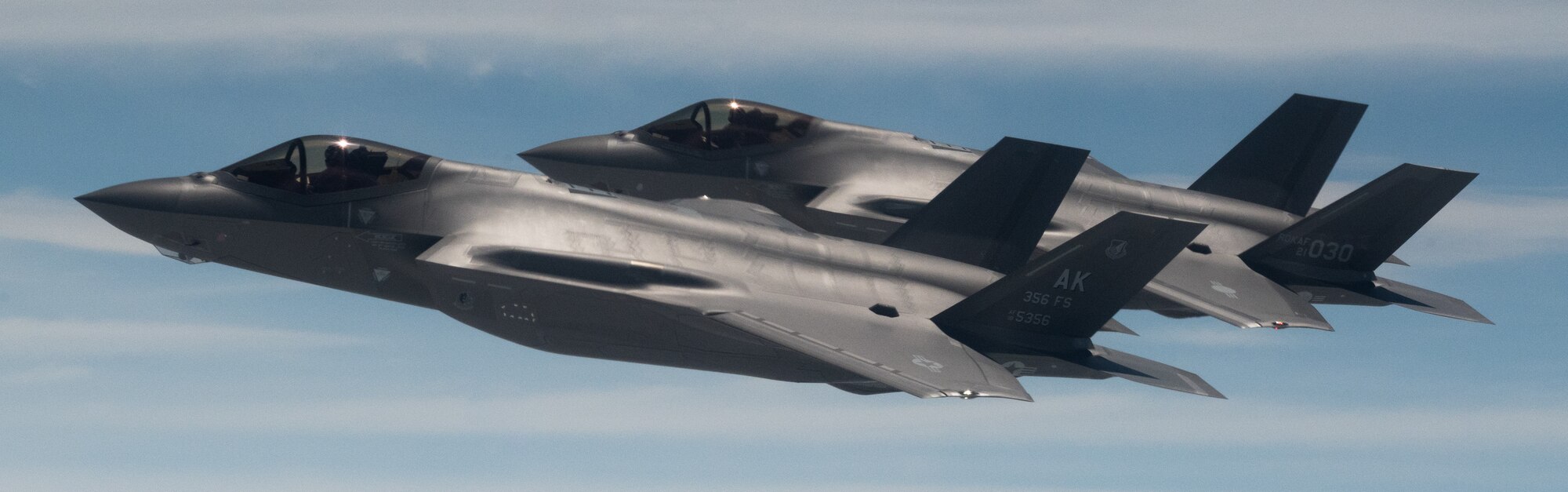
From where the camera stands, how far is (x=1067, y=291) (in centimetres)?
2328

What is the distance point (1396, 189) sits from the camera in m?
29.5

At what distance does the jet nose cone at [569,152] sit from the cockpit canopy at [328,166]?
7.37 metres

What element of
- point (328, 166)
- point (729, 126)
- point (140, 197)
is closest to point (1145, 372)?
point (729, 126)

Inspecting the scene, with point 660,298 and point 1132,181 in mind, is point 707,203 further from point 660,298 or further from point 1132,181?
point 1132,181

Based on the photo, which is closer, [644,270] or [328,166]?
[644,270]

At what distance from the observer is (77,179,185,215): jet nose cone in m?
24.6

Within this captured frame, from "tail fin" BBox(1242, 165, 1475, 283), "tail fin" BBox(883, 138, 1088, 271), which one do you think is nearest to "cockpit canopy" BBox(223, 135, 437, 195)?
"tail fin" BBox(883, 138, 1088, 271)

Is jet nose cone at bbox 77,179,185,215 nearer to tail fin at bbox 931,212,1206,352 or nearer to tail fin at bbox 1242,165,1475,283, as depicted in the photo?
tail fin at bbox 931,212,1206,352

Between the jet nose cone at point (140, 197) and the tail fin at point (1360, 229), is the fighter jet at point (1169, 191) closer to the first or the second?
the tail fin at point (1360, 229)

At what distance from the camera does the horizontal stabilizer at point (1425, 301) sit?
98.7 ft

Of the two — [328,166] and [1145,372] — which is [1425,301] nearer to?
[1145,372]

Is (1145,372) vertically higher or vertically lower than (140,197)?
lower

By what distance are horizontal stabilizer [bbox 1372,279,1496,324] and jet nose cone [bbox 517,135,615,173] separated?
14780mm

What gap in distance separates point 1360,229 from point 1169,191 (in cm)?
368
